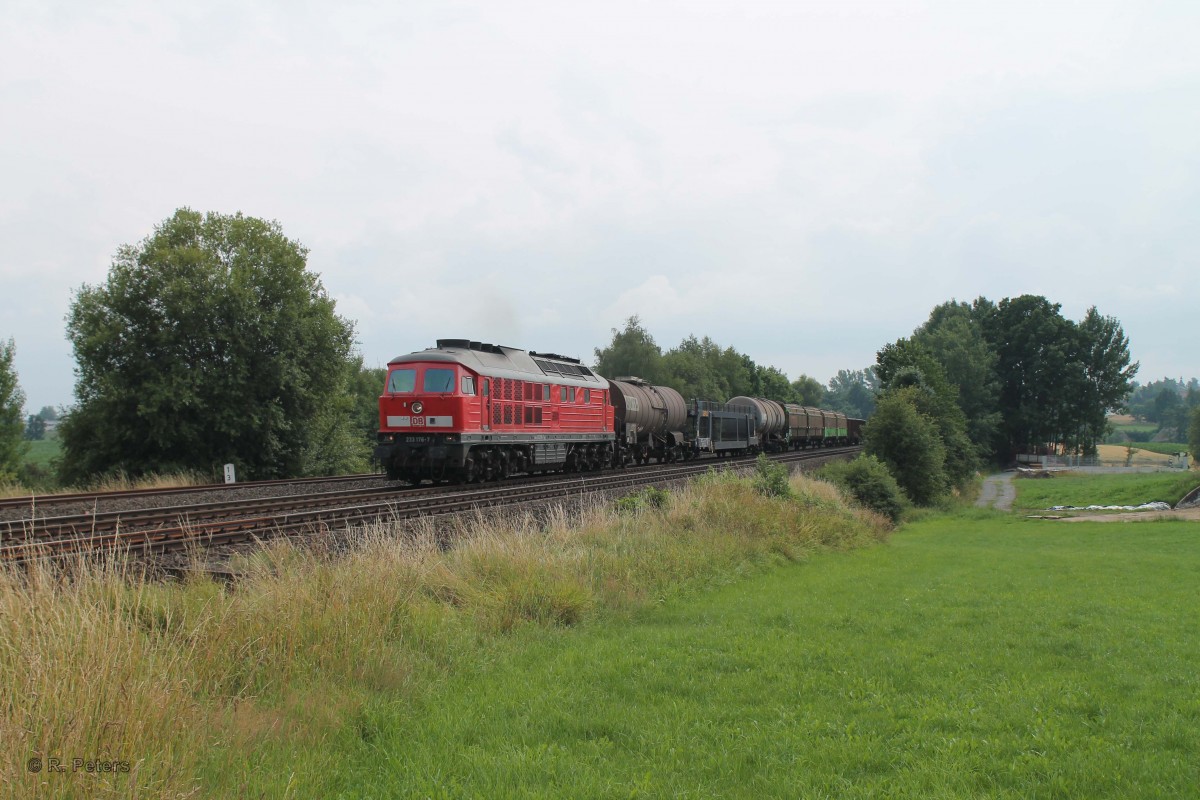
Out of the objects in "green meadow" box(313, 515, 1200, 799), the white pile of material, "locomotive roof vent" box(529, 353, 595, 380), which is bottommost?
the white pile of material

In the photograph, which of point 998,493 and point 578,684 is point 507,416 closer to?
point 578,684

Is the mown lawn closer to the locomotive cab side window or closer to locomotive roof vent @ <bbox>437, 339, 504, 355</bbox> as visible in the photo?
the locomotive cab side window

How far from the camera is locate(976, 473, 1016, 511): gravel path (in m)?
47.3

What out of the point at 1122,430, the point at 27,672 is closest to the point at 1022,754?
the point at 27,672

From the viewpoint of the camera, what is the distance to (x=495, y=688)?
6.67 meters

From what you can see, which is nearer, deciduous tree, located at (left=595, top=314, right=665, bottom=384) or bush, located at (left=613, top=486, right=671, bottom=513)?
bush, located at (left=613, top=486, right=671, bottom=513)

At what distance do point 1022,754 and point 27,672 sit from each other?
6064 millimetres

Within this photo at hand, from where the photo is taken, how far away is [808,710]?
6.26 metres

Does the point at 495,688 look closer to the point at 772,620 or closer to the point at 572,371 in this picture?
the point at 772,620

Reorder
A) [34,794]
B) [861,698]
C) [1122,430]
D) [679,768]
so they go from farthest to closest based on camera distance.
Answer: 1. [1122,430]
2. [861,698]
3. [679,768]
4. [34,794]

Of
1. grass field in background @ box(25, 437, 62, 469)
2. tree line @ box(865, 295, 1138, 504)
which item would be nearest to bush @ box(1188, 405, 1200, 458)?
tree line @ box(865, 295, 1138, 504)

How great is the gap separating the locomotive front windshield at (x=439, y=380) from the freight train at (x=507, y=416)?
0.09 feet

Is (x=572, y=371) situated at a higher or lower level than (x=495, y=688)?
higher

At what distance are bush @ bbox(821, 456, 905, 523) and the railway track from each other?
33.5ft
